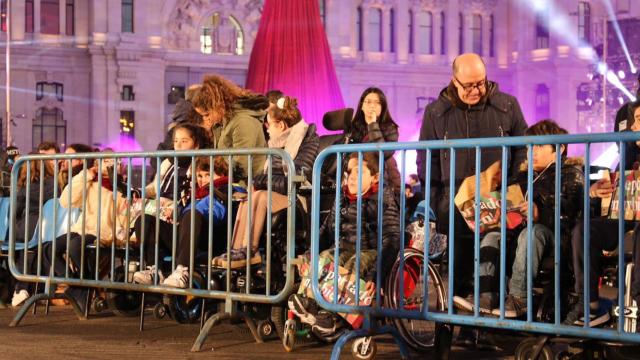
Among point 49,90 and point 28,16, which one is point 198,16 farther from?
point 49,90

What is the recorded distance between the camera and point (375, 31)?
6450cm

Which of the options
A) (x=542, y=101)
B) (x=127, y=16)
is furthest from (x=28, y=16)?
(x=542, y=101)

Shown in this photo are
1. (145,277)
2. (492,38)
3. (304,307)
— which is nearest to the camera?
(304,307)

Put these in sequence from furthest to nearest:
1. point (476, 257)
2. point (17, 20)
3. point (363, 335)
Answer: point (17, 20), point (363, 335), point (476, 257)

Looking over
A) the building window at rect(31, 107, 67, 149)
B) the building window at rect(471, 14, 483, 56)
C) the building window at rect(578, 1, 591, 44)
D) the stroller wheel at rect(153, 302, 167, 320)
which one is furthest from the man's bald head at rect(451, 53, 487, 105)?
the building window at rect(471, 14, 483, 56)

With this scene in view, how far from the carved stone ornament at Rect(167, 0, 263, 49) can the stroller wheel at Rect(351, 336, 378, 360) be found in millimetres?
52875

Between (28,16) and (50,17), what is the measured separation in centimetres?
104

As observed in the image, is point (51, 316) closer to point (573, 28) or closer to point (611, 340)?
point (611, 340)

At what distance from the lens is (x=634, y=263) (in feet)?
19.3

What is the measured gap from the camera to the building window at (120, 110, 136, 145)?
55938 mm

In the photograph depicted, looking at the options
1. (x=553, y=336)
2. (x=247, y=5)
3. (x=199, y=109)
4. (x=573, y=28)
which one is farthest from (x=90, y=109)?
(x=553, y=336)

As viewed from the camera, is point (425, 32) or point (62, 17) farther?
point (425, 32)

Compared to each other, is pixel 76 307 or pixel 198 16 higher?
pixel 198 16

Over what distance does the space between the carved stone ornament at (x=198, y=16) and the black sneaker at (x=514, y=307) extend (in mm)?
53462
